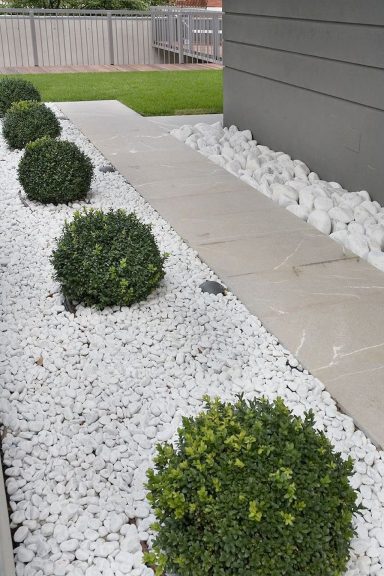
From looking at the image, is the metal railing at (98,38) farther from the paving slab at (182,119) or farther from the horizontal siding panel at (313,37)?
the horizontal siding panel at (313,37)

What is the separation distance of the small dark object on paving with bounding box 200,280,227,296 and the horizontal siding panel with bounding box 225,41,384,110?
8.02 ft

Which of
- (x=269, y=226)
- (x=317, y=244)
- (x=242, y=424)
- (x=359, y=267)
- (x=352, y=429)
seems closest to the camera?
(x=242, y=424)

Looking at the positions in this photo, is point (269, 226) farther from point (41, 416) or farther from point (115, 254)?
point (41, 416)

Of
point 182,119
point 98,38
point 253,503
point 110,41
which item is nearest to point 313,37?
point 182,119

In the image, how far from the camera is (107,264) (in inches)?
148

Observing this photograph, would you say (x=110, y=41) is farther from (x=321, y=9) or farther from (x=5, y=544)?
(x=5, y=544)

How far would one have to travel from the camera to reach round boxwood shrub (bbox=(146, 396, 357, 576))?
1.87 metres

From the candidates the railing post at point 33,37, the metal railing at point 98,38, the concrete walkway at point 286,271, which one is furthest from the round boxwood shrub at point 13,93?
the railing post at point 33,37

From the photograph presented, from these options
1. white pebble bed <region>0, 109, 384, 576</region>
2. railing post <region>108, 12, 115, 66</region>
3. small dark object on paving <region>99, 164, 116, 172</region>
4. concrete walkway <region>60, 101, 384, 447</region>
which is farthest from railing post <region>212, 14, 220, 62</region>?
white pebble bed <region>0, 109, 384, 576</region>

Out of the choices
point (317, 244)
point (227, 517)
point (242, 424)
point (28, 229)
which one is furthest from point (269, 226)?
point (227, 517)

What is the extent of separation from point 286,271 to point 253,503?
251cm

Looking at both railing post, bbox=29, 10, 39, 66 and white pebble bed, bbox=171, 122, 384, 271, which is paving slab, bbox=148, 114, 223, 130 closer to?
white pebble bed, bbox=171, 122, 384, 271

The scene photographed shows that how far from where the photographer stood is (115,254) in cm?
380

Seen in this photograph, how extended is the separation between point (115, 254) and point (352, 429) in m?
1.75
